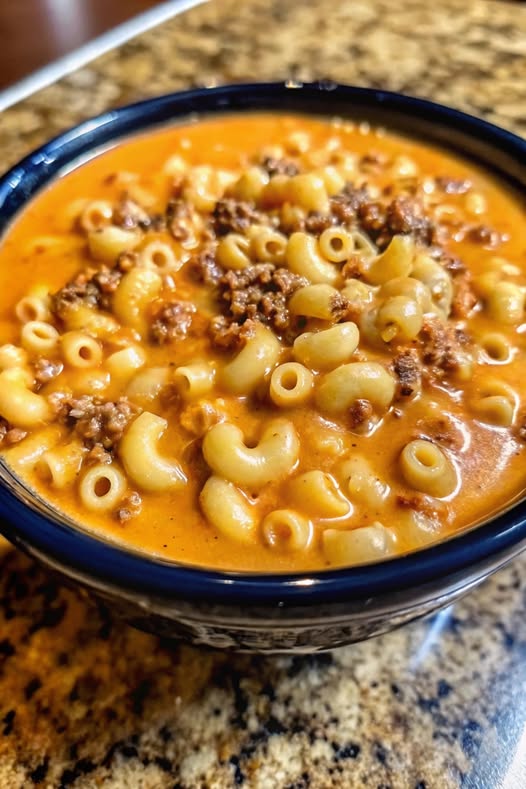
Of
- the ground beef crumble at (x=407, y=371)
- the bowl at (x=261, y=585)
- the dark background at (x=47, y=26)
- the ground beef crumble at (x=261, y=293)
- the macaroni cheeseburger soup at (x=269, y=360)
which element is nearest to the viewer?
the bowl at (x=261, y=585)

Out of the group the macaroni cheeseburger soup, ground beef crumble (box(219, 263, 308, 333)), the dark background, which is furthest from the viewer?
the dark background

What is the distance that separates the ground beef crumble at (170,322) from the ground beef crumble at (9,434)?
280 mm

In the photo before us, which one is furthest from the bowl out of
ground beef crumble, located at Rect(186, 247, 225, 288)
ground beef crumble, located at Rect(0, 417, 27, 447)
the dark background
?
the dark background

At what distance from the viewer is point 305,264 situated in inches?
53.9

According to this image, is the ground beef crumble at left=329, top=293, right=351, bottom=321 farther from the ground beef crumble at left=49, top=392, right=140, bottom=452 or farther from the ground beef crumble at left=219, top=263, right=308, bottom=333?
the ground beef crumble at left=49, top=392, right=140, bottom=452

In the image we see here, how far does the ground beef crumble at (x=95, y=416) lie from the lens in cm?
120

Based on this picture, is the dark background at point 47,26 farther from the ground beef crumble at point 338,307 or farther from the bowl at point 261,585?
the bowl at point 261,585

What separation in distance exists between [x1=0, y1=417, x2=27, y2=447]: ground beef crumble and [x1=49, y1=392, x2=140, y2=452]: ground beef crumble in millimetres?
64

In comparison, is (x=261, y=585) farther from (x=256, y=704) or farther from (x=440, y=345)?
(x=440, y=345)

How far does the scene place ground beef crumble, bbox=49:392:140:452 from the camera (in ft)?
3.94

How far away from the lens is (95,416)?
48.1 inches

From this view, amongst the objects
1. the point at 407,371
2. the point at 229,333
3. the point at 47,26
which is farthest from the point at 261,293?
the point at 47,26

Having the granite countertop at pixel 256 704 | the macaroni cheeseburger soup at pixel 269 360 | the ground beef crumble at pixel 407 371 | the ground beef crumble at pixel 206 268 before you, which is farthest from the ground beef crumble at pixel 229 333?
the granite countertop at pixel 256 704

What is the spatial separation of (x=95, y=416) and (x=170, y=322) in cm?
23
